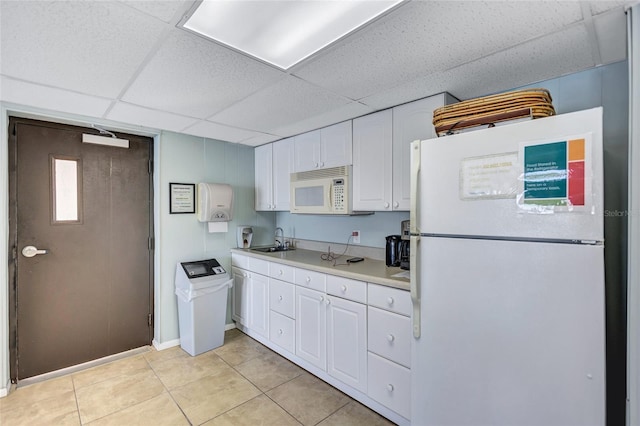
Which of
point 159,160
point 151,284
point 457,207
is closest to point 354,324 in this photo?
point 457,207

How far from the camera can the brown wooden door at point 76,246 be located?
2.52 m

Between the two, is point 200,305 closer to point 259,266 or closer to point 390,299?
point 259,266

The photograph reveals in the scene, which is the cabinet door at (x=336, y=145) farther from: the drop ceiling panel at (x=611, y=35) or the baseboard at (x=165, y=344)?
the baseboard at (x=165, y=344)

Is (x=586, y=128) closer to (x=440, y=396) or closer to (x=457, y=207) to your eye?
(x=457, y=207)

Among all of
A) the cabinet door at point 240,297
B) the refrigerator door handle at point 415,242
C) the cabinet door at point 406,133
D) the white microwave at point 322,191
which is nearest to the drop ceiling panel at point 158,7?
the refrigerator door handle at point 415,242

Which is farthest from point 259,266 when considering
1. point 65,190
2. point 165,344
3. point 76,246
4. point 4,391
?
point 4,391

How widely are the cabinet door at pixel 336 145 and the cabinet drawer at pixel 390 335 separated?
131cm

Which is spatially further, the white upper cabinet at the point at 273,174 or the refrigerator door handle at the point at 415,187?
the white upper cabinet at the point at 273,174

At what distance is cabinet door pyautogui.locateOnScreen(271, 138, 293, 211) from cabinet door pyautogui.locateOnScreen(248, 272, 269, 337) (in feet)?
2.71

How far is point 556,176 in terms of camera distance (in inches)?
45.9

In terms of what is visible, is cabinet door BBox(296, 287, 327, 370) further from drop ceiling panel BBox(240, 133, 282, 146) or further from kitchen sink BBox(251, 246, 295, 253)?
drop ceiling panel BBox(240, 133, 282, 146)

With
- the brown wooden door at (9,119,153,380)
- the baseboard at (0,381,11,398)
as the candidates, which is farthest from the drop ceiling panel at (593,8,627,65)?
the baseboard at (0,381,11,398)

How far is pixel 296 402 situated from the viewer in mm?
2225

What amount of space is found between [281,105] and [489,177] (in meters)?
1.58
